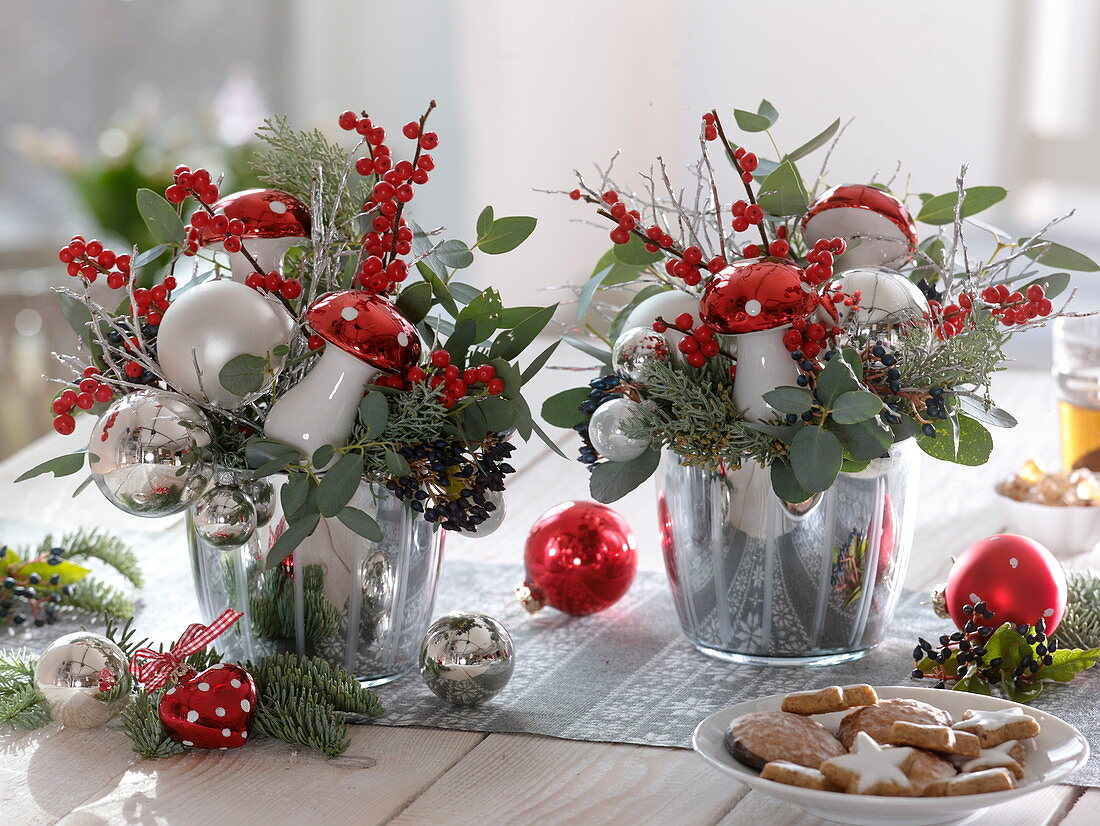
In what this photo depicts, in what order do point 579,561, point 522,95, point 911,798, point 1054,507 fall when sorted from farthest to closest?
1. point 522,95
2. point 1054,507
3. point 579,561
4. point 911,798

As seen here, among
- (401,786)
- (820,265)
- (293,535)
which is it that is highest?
(820,265)

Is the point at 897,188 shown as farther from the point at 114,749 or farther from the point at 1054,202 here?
the point at 114,749

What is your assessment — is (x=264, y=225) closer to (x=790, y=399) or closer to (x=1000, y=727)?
(x=790, y=399)

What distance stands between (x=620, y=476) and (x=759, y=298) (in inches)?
4.8

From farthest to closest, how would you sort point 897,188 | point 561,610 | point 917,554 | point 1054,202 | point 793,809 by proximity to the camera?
1. point 1054,202
2. point 897,188
3. point 917,554
4. point 561,610
5. point 793,809

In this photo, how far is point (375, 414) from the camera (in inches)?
25.5

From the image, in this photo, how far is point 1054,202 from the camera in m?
2.76

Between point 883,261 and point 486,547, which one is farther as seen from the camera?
point 486,547

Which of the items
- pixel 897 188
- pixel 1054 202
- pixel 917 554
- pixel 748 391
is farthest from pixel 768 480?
pixel 1054 202

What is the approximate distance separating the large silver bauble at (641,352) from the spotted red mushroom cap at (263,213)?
0.59ft

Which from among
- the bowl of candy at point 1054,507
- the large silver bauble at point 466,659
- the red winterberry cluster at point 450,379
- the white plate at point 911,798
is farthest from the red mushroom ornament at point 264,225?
the bowl of candy at point 1054,507

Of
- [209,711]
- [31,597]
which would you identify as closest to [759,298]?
[209,711]

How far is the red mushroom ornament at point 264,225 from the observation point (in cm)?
70

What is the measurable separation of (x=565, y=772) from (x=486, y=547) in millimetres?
389
